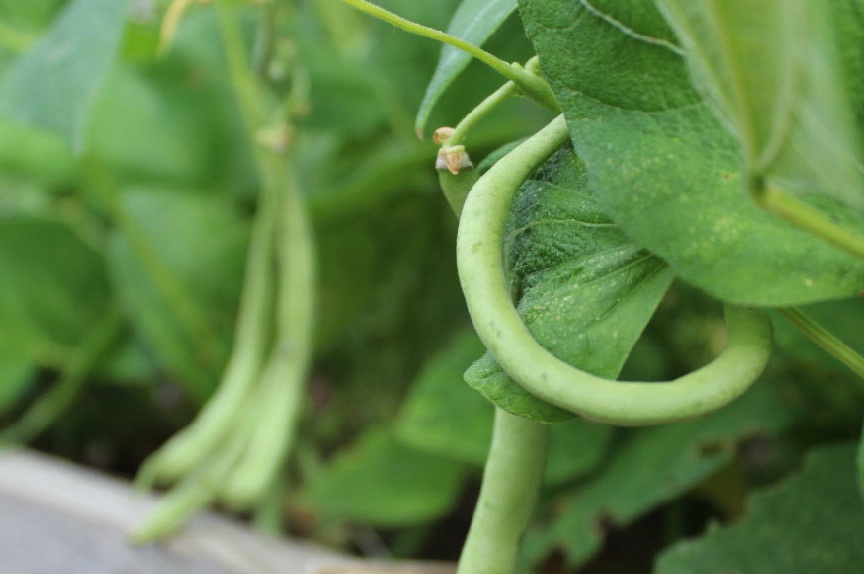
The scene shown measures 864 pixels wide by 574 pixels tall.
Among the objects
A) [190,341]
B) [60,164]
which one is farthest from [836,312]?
[60,164]

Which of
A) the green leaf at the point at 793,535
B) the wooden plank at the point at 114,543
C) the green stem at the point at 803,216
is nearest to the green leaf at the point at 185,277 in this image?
the wooden plank at the point at 114,543

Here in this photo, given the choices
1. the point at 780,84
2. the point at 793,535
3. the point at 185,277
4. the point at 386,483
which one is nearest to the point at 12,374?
the point at 185,277

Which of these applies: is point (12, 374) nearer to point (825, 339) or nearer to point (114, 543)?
point (114, 543)

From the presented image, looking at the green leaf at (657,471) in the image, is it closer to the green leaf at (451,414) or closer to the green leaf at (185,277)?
the green leaf at (451,414)

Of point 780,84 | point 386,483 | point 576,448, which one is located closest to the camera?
point 780,84

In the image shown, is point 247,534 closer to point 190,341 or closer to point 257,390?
point 257,390

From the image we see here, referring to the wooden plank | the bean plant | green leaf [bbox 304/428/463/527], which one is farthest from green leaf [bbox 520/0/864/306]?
green leaf [bbox 304/428/463/527]
